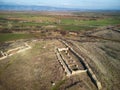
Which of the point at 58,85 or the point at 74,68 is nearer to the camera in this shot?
the point at 58,85

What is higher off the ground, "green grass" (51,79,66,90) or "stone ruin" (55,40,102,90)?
"green grass" (51,79,66,90)

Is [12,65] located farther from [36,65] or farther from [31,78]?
[31,78]

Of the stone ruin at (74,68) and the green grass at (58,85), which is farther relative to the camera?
the stone ruin at (74,68)

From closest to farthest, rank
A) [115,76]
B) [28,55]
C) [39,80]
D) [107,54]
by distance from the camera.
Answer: [39,80], [115,76], [28,55], [107,54]

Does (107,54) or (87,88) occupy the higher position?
(87,88)

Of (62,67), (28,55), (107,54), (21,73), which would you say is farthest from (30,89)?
(107,54)

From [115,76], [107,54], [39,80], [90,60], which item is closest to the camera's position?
[39,80]

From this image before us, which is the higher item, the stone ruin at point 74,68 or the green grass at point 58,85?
the green grass at point 58,85

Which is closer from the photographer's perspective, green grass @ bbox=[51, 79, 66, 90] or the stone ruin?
green grass @ bbox=[51, 79, 66, 90]

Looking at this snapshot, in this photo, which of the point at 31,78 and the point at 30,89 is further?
the point at 31,78

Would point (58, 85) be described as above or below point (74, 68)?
above
